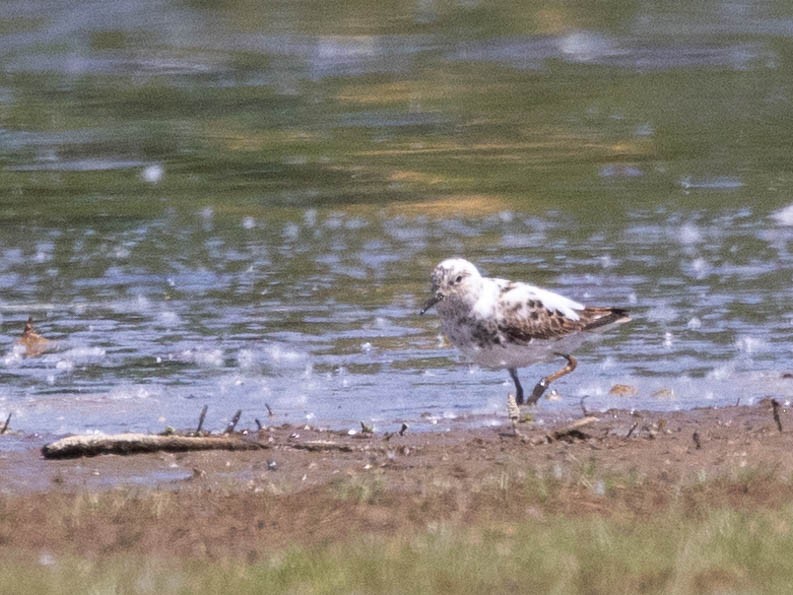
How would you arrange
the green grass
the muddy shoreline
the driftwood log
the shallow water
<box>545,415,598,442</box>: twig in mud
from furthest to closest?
the shallow water
<box>545,415,598,442</box>: twig in mud
the driftwood log
the muddy shoreline
the green grass

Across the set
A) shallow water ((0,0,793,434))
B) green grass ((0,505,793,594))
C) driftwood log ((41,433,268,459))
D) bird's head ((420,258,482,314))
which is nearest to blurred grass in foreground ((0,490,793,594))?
green grass ((0,505,793,594))

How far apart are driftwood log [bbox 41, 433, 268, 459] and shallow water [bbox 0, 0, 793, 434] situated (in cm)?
106

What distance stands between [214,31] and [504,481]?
27.0 meters

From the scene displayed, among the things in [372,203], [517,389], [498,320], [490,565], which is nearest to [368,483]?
[490,565]

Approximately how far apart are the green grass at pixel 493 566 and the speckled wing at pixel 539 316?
11.2 ft

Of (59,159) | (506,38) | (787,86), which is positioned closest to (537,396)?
(59,159)

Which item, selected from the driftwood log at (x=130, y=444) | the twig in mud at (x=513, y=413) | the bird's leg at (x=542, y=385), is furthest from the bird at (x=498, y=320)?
the driftwood log at (x=130, y=444)

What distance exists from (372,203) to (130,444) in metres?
9.32

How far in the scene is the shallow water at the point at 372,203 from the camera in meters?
11.3

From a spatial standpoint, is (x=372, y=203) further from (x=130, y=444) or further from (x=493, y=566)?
(x=493, y=566)

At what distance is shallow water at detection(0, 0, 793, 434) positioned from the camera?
1128cm

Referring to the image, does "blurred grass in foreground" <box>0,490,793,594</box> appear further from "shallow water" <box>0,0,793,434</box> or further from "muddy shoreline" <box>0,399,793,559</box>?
"shallow water" <box>0,0,793,434</box>

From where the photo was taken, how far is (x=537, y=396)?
10375 millimetres

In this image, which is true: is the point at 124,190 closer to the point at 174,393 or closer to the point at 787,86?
the point at 174,393
